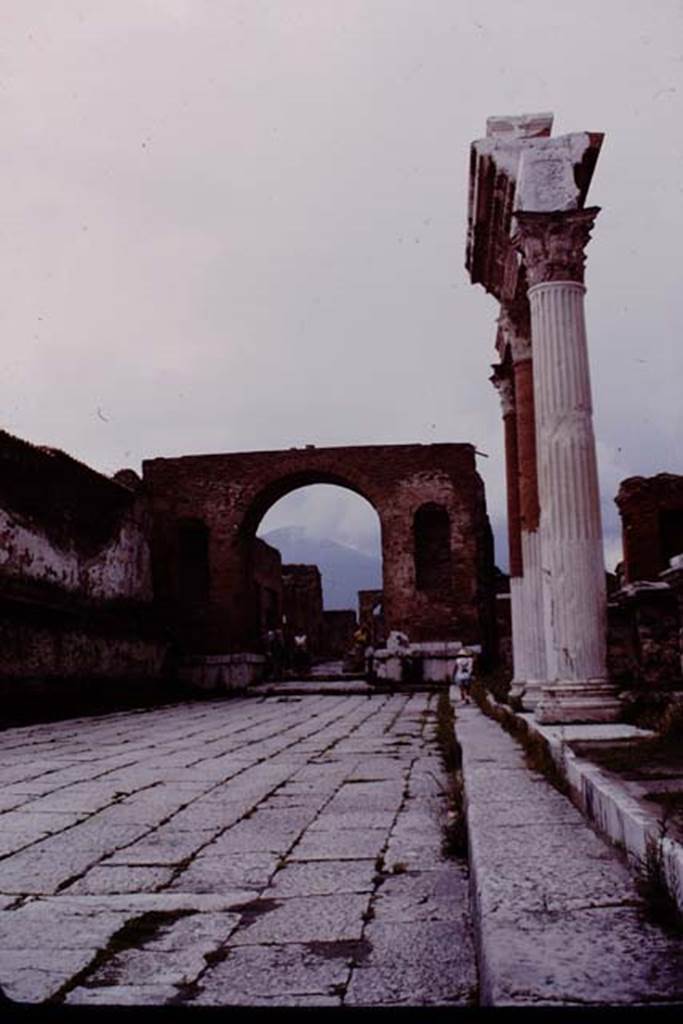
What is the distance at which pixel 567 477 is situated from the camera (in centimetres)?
709

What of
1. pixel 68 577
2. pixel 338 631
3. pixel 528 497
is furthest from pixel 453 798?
pixel 338 631

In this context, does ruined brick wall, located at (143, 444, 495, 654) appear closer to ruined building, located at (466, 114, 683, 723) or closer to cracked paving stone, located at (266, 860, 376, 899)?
ruined building, located at (466, 114, 683, 723)

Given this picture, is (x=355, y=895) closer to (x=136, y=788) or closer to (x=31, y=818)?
(x=31, y=818)

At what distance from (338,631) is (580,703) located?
33608 millimetres

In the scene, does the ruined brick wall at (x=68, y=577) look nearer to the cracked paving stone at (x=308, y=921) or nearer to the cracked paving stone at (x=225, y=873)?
the cracked paving stone at (x=225, y=873)

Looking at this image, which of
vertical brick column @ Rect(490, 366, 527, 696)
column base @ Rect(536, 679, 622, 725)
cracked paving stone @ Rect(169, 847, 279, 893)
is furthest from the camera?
vertical brick column @ Rect(490, 366, 527, 696)

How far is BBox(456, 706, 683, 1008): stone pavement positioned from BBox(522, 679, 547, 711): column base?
487cm

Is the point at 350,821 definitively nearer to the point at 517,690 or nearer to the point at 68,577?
the point at 517,690

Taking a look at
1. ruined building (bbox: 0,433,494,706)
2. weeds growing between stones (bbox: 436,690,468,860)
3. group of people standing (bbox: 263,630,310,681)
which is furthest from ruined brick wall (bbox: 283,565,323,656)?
weeds growing between stones (bbox: 436,690,468,860)

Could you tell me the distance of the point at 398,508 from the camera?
2238cm

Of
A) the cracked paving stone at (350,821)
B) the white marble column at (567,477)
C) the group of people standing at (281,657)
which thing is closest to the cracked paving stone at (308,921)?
the cracked paving stone at (350,821)

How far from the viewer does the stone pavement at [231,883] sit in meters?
2.63

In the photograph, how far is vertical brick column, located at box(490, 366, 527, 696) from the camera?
35.6 feet

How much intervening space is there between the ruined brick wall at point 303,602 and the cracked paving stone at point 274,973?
99.7 feet
